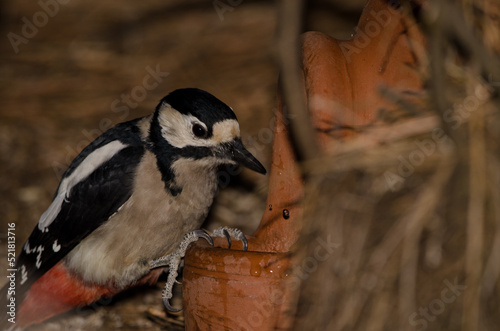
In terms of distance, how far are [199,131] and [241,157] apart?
0.58ft

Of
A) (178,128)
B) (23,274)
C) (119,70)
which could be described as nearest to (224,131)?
(178,128)

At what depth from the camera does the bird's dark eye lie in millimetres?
2191

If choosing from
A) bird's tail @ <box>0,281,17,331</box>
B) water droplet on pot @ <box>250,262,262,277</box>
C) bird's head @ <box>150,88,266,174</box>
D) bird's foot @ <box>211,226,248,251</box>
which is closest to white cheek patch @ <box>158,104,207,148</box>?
bird's head @ <box>150,88,266,174</box>

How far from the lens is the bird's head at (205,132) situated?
218cm

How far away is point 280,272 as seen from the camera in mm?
1545

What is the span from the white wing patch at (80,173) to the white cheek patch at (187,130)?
0.18 meters

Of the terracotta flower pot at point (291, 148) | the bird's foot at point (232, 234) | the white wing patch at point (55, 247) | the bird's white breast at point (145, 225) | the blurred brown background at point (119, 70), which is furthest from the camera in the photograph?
the blurred brown background at point (119, 70)

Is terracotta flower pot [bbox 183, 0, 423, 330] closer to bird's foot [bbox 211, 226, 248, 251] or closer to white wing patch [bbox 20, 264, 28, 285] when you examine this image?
bird's foot [bbox 211, 226, 248, 251]

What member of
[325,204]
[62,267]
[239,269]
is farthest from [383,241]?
[62,267]

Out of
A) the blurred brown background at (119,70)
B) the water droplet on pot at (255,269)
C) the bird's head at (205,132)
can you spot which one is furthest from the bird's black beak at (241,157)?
the blurred brown background at (119,70)

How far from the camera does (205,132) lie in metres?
2.19

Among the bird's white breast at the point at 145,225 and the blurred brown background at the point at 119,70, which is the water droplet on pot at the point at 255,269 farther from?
the blurred brown background at the point at 119,70

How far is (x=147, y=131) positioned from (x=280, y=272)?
1018 millimetres

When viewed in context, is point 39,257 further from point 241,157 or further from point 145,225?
point 241,157
